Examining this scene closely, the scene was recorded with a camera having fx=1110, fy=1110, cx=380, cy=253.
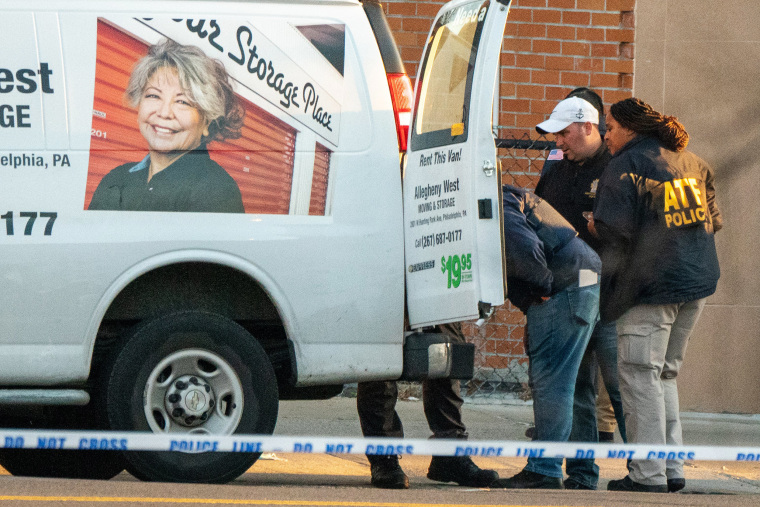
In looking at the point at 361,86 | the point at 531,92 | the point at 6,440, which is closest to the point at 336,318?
the point at 361,86

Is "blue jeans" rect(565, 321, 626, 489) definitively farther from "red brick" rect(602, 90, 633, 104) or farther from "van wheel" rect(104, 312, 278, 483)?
"red brick" rect(602, 90, 633, 104)

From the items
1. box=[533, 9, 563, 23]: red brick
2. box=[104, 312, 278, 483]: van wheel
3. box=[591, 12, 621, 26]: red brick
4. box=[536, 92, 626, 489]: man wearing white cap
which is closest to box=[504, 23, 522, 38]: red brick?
box=[533, 9, 563, 23]: red brick

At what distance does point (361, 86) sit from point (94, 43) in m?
1.24

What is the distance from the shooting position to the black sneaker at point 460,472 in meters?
5.84

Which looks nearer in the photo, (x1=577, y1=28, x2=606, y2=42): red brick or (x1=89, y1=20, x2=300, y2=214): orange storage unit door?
(x1=89, y1=20, x2=300, y2=214): orange storage unit door

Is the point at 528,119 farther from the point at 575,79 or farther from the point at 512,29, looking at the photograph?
the point at 512,29

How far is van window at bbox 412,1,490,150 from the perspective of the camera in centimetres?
523

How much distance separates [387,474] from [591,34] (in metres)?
4.62

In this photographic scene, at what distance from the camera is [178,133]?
5.05m

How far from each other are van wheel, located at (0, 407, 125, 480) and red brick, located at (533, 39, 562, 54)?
4.84 metres

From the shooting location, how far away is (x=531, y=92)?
8.82m

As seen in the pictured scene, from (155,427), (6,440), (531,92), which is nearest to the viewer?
(6,440)

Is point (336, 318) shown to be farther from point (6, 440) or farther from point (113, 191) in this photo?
point (6, 440)

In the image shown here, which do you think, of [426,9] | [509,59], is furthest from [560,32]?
[426,9]
